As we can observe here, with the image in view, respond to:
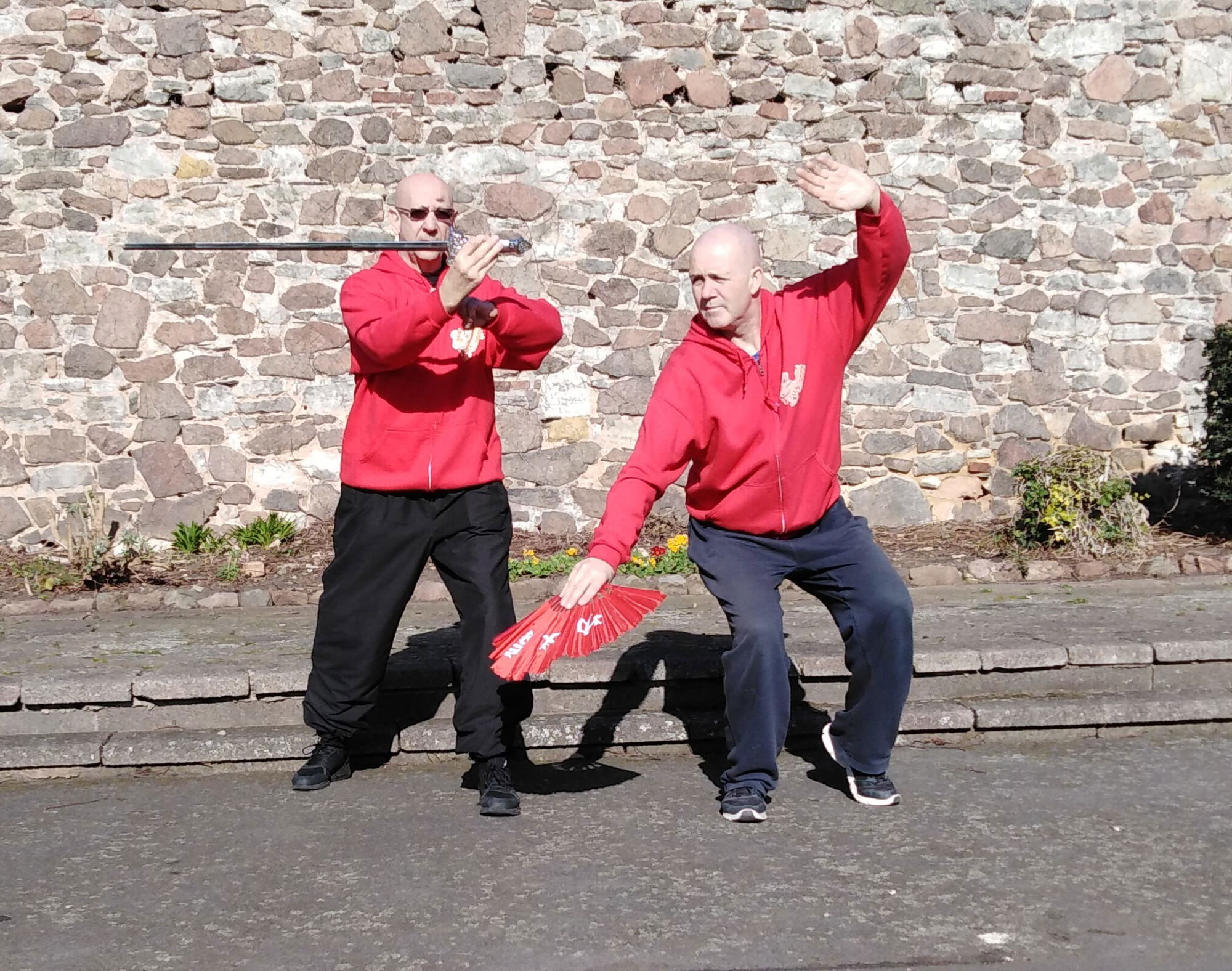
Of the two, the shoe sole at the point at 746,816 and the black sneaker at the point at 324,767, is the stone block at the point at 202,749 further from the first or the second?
the shoe sole at the point at 746,816

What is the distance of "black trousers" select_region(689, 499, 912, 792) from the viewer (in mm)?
4141

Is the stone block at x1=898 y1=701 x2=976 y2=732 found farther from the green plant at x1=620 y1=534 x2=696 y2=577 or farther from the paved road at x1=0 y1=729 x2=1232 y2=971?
the green plant at x1=620 y1=534 x2=696 y2=577

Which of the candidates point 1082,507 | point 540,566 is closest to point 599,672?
point 540,566

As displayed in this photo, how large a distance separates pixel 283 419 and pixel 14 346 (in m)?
1.62

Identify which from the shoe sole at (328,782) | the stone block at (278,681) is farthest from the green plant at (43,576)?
the shoe sole at (328,782)

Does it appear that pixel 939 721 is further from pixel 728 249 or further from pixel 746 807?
pixel 728 249

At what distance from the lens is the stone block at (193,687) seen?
5113 millimetres

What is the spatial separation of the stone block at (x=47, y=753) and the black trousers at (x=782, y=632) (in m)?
2.28

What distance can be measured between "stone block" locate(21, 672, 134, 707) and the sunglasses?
6.96 feet

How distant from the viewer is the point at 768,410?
4172mm

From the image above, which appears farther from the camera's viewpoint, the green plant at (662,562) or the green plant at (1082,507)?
the green plant at (1082,507)

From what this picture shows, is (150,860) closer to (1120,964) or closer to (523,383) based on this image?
(1120,964)

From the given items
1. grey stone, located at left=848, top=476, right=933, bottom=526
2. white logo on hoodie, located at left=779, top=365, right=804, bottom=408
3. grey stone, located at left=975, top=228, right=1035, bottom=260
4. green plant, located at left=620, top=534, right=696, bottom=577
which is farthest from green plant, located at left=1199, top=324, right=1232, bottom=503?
white logo on hoodie, located at left=779, top=365, right=804, bottom=408

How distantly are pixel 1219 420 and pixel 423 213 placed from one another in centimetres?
535
